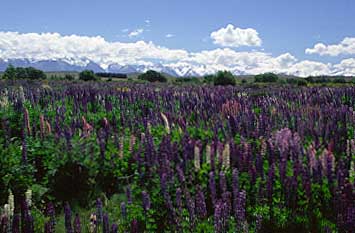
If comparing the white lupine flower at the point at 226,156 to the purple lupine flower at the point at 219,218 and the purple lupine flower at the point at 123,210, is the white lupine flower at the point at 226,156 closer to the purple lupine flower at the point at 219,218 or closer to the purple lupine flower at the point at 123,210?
the purple lupine flower at the point at 219,218

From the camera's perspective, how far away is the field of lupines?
13.6 ft

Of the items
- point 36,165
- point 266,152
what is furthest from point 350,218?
point 36,165

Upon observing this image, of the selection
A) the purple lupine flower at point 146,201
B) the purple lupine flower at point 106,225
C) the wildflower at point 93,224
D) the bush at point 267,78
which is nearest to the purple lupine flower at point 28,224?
the wildflower at point 93,224

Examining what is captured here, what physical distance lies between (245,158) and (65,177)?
8.02 ft

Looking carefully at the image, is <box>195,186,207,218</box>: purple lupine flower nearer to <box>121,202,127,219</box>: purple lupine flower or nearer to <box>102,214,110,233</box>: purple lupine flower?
<box>121,202,127,219</box>: purple lupine flower

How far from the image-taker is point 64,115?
8211 millimetres

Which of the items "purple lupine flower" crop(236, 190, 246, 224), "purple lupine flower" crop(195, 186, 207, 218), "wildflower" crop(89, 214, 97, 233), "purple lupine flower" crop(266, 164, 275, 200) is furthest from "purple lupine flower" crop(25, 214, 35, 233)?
"purple lupine flower" crop(266, 164, 275, 200)

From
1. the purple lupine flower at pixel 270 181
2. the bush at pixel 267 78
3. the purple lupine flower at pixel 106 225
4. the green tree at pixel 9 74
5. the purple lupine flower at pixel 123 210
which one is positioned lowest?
the purple lupine flower at pixel 123 210

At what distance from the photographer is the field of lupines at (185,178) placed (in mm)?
4156

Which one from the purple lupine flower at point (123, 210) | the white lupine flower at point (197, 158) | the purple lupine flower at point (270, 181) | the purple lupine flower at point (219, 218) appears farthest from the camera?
the white lupine flower at point (197, 158)

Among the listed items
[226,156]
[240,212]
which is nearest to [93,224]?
[240,212]

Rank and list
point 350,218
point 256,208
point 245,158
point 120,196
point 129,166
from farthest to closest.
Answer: point 129,166
point 120,196
point 245,158
point 256,208
point 350,218

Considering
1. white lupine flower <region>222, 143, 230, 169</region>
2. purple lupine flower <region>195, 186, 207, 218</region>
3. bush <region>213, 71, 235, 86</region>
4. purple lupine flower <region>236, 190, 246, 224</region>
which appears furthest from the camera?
bush <region>213, 71, 235, 86</region>

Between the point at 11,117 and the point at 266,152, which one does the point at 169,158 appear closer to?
the point at 266,152
